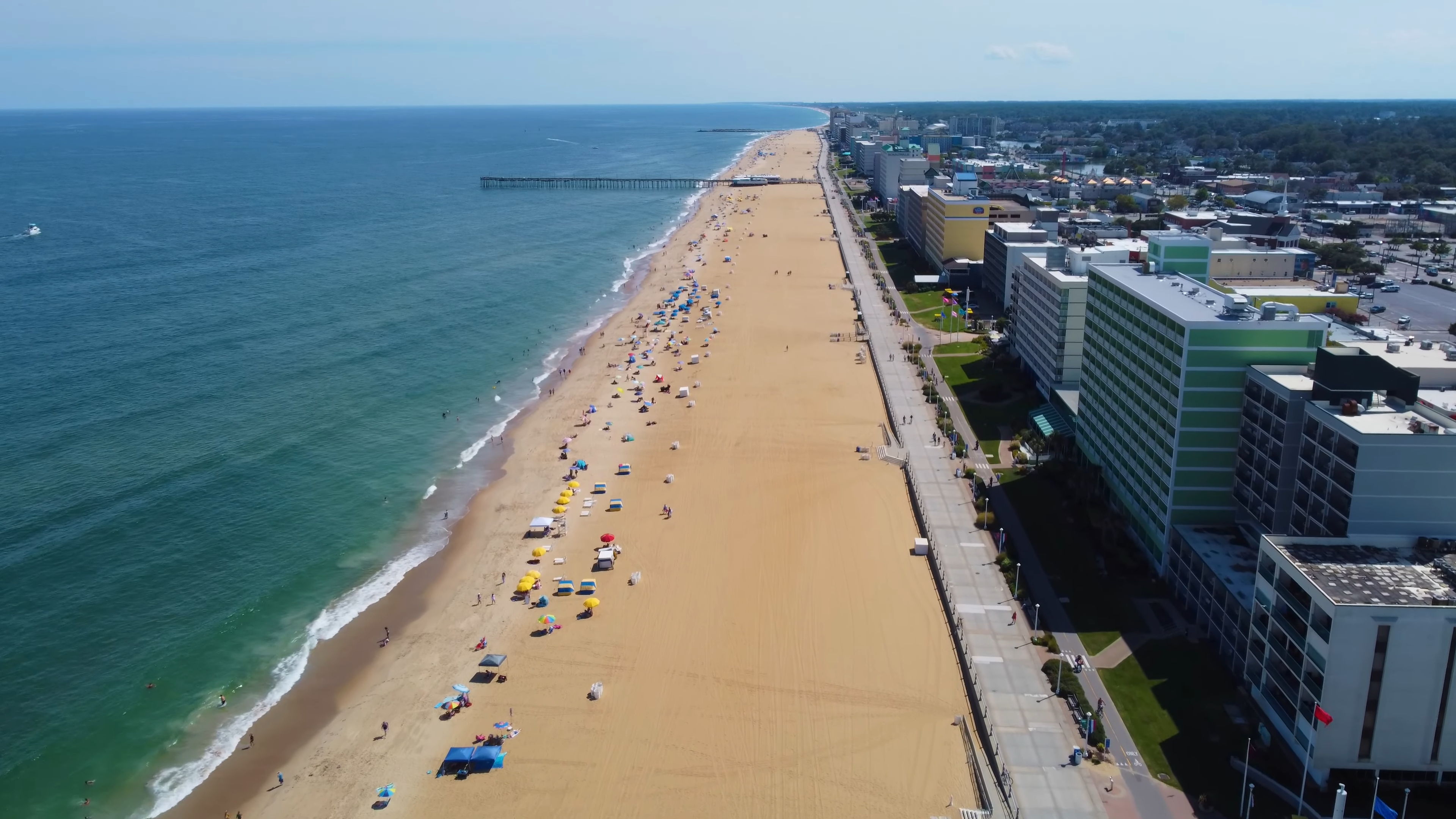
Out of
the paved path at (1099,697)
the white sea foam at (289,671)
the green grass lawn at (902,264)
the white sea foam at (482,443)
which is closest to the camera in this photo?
the paved path at (1099,697)

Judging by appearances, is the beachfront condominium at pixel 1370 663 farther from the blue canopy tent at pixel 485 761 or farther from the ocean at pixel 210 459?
the ocean at pixel 210 459

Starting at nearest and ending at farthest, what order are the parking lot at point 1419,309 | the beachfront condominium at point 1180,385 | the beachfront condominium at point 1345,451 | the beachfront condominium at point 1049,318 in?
the beachfront condominium at point 1345,451, the beachfront condominium at point 1180,385, the beachfront condominium at point 1049,318, the parking lot at point 1419,309

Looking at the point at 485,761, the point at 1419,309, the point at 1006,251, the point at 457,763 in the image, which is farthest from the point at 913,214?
the point at 457,763

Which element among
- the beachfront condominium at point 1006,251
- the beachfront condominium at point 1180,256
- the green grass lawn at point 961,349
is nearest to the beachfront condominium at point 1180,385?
the beachfront condominium at point 1180,256

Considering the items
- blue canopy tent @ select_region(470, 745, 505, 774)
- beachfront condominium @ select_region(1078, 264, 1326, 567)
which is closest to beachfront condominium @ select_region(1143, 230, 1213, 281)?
beachfront condominium @ select_region(1078, 264, 1326, 567)

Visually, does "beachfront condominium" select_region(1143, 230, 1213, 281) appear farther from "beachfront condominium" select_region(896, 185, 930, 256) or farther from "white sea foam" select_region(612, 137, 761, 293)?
"white sea foam" select_region(612, 137, 761, 293)

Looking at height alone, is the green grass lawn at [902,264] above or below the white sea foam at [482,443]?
above
